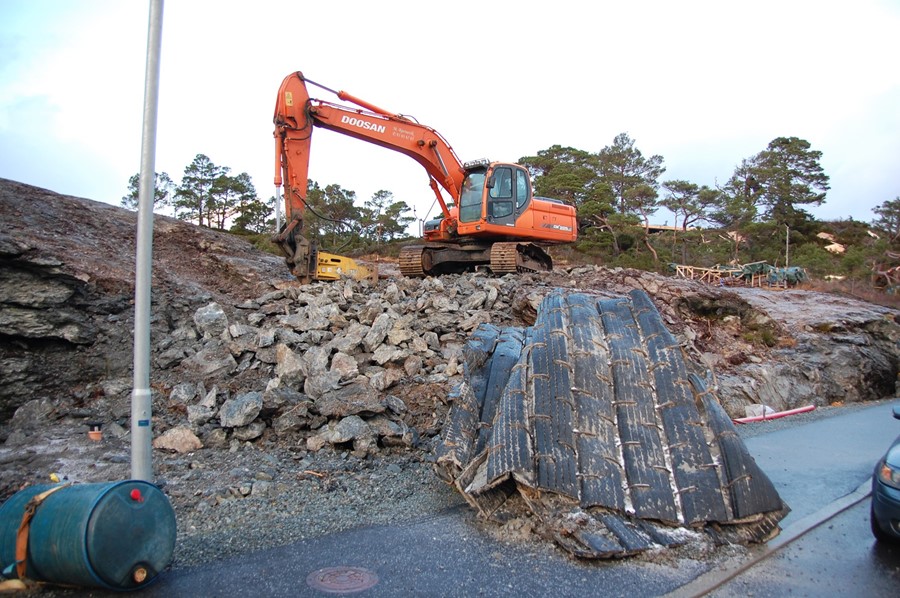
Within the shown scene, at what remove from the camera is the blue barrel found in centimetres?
316

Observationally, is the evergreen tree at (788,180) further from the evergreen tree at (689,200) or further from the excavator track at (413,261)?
the excavator track at (413,261)

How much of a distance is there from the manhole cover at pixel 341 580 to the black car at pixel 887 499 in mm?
3773

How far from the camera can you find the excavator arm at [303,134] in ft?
37.6

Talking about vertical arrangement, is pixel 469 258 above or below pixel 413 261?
above

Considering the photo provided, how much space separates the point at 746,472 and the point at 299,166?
988cm

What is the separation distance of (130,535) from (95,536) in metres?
0.22

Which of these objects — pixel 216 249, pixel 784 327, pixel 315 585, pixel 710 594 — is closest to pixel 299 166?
pixel 216 249

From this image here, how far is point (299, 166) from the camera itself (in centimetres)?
1179

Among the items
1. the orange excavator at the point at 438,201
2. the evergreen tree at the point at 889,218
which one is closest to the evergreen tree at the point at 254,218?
the orange excavator at the point at 438,201

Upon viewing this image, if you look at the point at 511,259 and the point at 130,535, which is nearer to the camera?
the point at 130,535

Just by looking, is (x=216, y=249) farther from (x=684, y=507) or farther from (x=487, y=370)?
(x=684, y=507)

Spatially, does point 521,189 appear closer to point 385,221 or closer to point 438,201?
point 438,201

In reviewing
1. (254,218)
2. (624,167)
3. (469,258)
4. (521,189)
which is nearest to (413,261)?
(469,258)

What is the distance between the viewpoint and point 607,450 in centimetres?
466
